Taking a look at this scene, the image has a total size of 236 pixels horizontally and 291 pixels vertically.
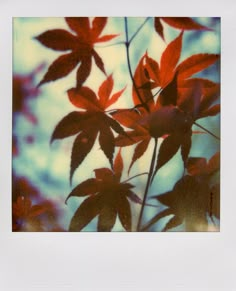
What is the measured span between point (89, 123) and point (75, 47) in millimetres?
190

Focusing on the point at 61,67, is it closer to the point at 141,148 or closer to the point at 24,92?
the point at 24,92

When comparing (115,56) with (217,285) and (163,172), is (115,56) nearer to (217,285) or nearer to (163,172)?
(163,172)

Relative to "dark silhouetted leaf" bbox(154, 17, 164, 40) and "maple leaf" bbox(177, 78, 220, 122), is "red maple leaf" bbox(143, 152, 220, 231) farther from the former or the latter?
"dark silhouetted leaf" bbox(154, 17, 164, 40)

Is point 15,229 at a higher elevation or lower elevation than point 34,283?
higher

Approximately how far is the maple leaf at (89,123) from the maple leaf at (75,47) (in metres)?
0.04

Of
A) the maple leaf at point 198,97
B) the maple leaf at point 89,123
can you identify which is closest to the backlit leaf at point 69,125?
the maple leaf at point 89,123

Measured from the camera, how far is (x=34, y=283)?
1.24 metres

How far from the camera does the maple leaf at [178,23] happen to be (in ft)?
4.10

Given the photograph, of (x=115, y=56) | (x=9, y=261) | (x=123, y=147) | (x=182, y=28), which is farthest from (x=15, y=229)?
(x=182, y=28)

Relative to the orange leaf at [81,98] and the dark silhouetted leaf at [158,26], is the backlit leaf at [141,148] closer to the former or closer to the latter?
the orange leaf at [81,98]

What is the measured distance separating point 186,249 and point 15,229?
0.42 meters

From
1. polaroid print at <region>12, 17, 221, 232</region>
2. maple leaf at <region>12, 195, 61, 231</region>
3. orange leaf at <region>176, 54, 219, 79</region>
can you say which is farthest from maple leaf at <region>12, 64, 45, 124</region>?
orange leaf at <region>176, 54, 219, 79</region>

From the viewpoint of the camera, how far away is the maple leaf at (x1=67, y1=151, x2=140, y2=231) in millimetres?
1247

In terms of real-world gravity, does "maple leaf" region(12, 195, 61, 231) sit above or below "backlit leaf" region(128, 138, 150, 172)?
below
